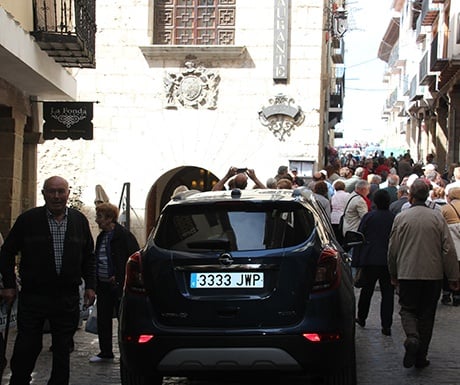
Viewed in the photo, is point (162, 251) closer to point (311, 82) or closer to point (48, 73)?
point (48, 73)

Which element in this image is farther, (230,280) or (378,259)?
(378,259)

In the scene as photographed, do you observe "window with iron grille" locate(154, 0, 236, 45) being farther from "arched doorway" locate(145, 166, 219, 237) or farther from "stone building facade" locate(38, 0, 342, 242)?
"arched doorway" locate(145, 166, 219, 237)

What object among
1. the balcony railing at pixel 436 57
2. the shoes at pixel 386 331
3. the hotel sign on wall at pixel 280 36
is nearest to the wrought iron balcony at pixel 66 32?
the shoes at pixel 386 331

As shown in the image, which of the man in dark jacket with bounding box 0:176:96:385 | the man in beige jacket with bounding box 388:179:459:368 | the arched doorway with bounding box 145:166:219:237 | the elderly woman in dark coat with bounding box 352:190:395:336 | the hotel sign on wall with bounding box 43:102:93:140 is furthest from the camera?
the arched doorway with bounding box 145:166:219:237

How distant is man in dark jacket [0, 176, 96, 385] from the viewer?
270 inches

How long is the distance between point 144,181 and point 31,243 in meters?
16.1

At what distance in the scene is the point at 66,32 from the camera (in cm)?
1348

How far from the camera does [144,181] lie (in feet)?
75.4

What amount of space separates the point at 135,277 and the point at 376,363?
3268mm

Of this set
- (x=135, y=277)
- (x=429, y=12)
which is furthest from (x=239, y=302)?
(x=429, y=12)

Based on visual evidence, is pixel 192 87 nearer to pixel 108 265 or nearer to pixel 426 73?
pixel 426 73

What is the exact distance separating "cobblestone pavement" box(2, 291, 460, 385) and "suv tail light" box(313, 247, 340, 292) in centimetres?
189

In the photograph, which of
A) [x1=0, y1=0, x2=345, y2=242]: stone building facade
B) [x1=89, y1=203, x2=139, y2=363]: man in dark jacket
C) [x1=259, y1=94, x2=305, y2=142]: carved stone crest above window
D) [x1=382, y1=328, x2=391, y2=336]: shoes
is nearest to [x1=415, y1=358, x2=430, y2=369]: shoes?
[x1=382, y1=328, x2=391, y2=336]: shoes

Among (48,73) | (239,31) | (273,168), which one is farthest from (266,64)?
(48,73)
